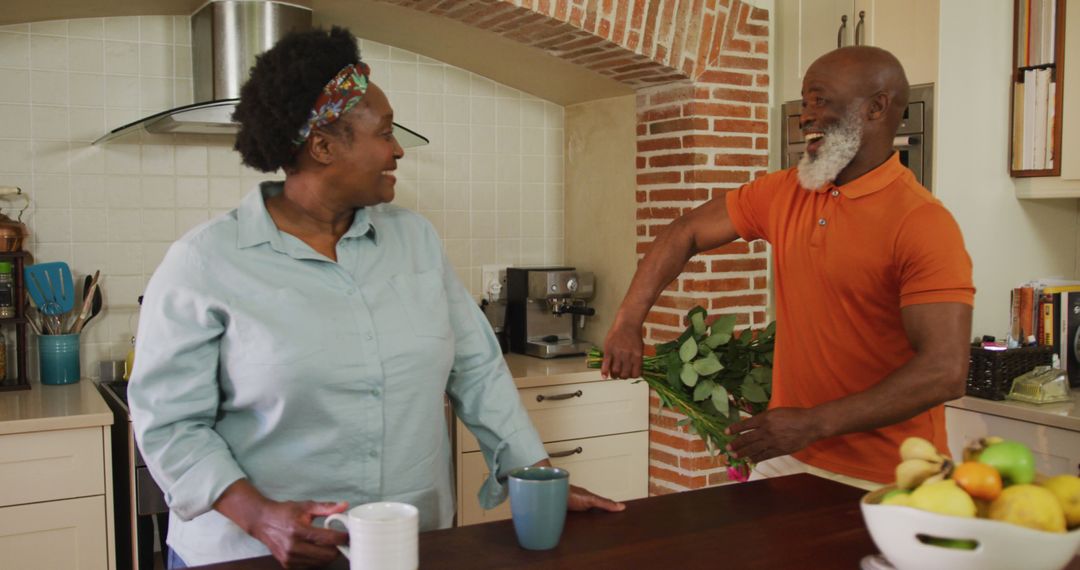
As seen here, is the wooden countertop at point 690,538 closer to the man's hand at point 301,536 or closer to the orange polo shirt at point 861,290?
the man's hand at point 301,536

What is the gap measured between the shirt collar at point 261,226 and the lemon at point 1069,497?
1215 mm

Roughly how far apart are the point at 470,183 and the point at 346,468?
2.64 meters

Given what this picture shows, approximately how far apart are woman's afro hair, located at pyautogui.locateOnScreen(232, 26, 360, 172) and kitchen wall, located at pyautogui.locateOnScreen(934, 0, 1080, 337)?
2279 mm

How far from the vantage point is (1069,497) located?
115cm

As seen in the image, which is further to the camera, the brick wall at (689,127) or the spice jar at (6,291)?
the brick wall at (689,127)

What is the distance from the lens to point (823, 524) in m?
1.57

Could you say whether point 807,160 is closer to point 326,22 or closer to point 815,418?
point 815,418

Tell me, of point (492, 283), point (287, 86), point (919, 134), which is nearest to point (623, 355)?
point (287, 86)

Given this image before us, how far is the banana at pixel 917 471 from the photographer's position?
120 centimetres

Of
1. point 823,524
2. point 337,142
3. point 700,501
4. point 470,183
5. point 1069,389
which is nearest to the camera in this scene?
point 823,524

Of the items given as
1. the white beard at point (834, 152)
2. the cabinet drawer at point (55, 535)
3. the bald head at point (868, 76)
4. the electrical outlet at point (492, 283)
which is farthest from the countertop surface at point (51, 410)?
the bald head at point (868, 76)

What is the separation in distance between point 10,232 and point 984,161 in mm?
3313

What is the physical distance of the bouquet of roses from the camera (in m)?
2.18

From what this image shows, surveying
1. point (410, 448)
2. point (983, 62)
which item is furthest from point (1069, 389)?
point (410, 448)
